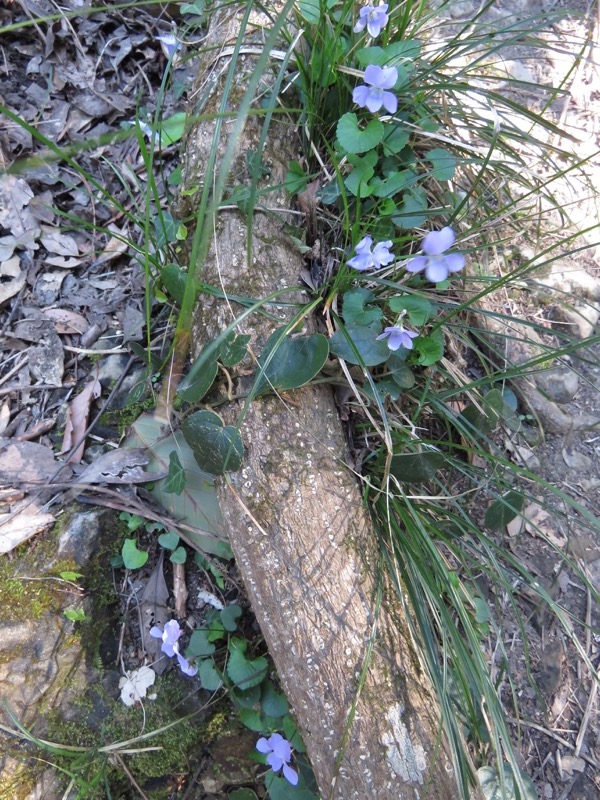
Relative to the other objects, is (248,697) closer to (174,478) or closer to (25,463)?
(174,478)

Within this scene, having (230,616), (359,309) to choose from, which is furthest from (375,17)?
(230,616)

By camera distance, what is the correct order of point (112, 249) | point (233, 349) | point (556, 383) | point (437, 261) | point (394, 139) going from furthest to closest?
point (112, 249), point (556, 383), point (394, 139), point (233, 349), point (437, 261)

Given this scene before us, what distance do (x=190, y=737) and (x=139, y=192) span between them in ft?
5.77

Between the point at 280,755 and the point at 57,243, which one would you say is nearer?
the point at 280,755

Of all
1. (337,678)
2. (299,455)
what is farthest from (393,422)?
(337,678)

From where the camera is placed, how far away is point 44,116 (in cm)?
213

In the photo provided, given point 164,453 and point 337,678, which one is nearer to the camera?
point 337,678

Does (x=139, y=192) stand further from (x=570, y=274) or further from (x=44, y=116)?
(x=570, y=274)

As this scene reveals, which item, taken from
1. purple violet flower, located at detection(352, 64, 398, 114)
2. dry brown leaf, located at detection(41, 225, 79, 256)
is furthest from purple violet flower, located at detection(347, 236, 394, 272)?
dry brown leaf, located at detection(41, 225, 79, 256)

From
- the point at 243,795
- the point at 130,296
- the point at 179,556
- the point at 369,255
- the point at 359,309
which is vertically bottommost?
the point at 243,795

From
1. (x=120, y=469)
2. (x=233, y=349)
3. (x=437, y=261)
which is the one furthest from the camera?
(x=120, y=469)

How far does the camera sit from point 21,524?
1.52 metres

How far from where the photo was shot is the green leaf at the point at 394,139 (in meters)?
1.48

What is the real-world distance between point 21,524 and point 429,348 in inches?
47.3
